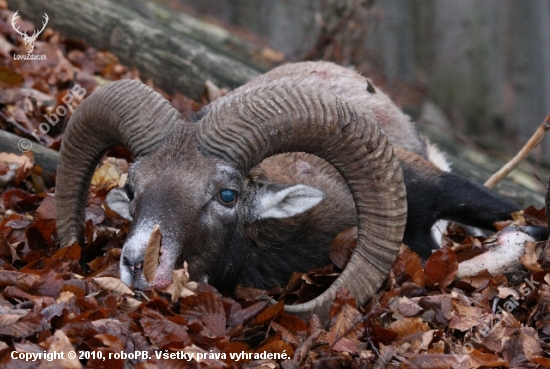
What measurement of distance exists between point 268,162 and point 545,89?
1539 centimetres

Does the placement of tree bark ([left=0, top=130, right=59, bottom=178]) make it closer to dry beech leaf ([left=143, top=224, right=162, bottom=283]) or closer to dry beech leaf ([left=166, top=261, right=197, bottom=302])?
dry beech leaf ([left=143, top=224, right=162, bottom=283])

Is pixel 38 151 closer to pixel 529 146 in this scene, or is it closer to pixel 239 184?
pixel 239 184

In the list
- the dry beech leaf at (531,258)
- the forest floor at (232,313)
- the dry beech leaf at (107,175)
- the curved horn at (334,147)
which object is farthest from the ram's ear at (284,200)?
the dry beech leaf at (107,175)

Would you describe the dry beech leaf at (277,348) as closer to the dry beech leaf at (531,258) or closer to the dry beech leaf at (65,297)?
the dry beech leaf at (65,297)

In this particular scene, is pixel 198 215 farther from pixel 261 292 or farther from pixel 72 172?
pixel 72 172

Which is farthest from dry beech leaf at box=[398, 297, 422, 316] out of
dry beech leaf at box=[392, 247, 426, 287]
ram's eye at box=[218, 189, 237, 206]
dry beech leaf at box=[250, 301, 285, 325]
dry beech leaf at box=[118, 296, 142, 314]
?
dry beech leaf at box=[118, 296, 142, 314]

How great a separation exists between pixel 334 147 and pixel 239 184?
86cm

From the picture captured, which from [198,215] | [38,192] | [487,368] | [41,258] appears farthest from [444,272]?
[38,192]

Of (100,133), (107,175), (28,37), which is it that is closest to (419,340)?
(100,133)

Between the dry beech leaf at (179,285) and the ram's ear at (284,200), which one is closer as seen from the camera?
the dry beech leaf at (179,285)

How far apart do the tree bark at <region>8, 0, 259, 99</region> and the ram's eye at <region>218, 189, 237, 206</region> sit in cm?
558

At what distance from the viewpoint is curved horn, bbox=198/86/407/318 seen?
248 inches

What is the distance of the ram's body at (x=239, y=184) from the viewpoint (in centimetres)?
616

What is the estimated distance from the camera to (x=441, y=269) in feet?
22.4
